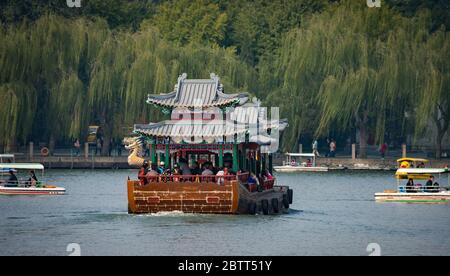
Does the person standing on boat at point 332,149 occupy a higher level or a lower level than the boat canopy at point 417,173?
higher

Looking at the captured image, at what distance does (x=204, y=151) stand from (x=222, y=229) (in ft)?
18.0

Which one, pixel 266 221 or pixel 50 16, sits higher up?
pixel 50 16

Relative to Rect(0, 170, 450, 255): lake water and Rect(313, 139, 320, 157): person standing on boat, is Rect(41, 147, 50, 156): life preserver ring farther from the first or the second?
Rect(0, 170, 450, 255): lake water

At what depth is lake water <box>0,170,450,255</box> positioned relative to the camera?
4494cm

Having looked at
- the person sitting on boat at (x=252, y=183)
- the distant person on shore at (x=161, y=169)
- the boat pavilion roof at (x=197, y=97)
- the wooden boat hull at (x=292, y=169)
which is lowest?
the wooden boat hull at (x=292, y=169)

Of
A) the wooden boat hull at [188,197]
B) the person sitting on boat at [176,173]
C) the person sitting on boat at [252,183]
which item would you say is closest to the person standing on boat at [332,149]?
the person sitting on boat at [252,183]

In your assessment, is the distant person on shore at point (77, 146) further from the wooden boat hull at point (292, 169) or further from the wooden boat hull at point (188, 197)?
the wooden boat hull at point (188, 197)

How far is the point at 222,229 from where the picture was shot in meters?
48.5

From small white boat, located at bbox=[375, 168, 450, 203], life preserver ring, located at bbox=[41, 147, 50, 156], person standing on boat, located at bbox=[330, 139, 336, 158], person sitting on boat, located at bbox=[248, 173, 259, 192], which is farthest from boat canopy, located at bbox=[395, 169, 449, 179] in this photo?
life preserver ring, located at bbox=[41, 147, 50, 156]

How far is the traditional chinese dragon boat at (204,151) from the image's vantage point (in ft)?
167

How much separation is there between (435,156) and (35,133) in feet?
76.5

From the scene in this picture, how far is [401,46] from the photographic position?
85.8 meters
